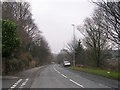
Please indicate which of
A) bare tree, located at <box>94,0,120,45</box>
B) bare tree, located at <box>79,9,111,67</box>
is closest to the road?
bare tree, located at <box>94,0,120,45</box>

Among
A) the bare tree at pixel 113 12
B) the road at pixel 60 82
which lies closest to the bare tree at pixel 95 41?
the bare tree at pixel 113 12

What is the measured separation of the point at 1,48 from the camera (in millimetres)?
34781

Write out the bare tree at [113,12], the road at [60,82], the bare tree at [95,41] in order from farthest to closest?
the bare tree at [95,41], the bare tree at [113,12], the road at [60,82]

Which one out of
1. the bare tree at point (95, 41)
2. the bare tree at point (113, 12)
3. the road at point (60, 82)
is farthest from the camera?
the bare tree at point (95, 41)

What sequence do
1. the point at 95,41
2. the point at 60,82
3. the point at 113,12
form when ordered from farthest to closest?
the point at 95,41 → the point at 113,12 → the point at 60,82

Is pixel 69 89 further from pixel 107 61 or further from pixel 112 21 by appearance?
pixel 107 61

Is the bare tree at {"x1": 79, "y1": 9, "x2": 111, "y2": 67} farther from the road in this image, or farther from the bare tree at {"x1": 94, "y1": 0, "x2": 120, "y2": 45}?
the road

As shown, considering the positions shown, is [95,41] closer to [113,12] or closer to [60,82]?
[113,12]

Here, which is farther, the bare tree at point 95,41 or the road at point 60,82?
the bare tree at point 95,41

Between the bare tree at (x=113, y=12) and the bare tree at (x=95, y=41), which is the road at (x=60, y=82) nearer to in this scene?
the bare tree at (x=113, y=12)

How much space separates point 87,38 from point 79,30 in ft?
16.9

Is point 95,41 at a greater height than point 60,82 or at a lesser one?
greater

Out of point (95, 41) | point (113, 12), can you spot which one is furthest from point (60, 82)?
point (95, 41)

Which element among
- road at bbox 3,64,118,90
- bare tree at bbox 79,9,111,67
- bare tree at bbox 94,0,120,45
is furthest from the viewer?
bare tree at bbox 79,9,111,67
